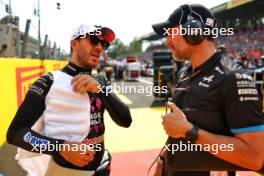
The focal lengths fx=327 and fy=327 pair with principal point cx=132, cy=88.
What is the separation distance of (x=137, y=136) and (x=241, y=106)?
17.9 feet

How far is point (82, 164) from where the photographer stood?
6.59 ft

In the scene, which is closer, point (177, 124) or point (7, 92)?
point (177, 124)

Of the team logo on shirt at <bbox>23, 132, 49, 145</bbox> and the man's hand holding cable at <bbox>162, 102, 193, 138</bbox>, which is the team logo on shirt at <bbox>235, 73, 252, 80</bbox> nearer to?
the man's hand holding cable at <bbox>162, 102, 193, 138</bbox>

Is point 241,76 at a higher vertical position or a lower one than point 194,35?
lower

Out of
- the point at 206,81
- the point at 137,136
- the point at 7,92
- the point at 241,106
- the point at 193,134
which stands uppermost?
the point at 206,81

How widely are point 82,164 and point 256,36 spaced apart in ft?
114

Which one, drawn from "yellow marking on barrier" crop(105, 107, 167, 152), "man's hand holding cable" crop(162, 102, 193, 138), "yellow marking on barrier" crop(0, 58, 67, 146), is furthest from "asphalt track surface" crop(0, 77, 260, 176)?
"man's hand holding cable" crop(162, 102, 193, 138)

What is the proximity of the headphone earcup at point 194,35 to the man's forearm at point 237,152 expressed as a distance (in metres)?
0.56

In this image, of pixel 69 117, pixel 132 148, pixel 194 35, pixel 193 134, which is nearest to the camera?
pixel 193 134

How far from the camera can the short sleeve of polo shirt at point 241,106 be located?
5.41 ft

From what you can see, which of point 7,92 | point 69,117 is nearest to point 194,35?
point 69,117

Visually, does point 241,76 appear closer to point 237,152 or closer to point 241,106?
point 241,106

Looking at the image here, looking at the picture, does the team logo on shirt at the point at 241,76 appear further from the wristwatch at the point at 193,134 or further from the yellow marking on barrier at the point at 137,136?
the yellow marking on barrier at the point at 137,136

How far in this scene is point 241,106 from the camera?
1.65 m
